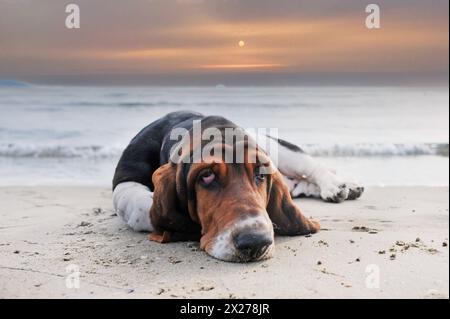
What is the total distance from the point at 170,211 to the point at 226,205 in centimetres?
69

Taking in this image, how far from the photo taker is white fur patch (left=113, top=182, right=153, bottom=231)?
5.44 m

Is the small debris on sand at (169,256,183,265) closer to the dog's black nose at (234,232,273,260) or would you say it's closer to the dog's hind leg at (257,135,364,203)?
the dog's black nose at (234,232,273,260)

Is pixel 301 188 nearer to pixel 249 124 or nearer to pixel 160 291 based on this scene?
pixel 160 291

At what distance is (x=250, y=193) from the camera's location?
4.32 metres

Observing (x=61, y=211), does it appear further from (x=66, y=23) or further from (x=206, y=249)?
(x=206, y=249)

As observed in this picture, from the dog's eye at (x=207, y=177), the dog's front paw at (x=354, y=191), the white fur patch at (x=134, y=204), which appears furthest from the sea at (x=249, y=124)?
the dog's eye at (x=207, y=177)

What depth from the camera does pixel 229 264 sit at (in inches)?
167

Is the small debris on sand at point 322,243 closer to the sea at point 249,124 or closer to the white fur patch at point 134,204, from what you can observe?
the white fur patch at point 134,204

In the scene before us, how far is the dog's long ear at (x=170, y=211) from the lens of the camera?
A: 4.73 m

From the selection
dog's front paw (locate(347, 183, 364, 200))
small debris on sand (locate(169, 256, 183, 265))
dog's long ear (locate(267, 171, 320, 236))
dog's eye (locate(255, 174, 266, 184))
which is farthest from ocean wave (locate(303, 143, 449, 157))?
small debris on sand (locate(169, 256, 183, 265))

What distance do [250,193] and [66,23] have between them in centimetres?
218

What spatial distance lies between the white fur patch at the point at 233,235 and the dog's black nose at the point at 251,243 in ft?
0.11

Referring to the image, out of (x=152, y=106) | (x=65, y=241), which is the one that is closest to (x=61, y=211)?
(x=65, y=241)

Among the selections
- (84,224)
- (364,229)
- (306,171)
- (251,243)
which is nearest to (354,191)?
(306,171)
